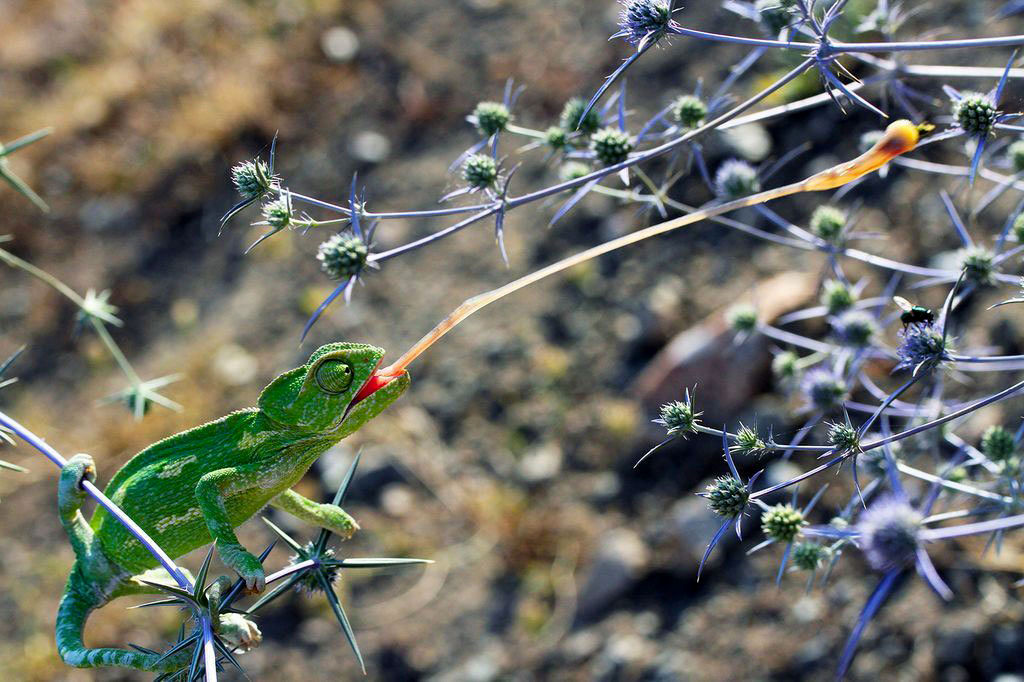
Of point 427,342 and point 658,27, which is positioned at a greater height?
point 658,27

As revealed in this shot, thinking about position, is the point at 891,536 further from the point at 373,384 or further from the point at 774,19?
the point at 774,19

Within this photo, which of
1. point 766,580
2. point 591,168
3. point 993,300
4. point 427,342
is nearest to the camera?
point 427,342

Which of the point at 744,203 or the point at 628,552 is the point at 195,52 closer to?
the point at 628,552

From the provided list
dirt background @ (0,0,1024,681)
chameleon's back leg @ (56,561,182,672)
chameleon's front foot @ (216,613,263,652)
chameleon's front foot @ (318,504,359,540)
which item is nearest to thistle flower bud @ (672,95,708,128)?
chameleon's front foot @ (318,504,359,540)

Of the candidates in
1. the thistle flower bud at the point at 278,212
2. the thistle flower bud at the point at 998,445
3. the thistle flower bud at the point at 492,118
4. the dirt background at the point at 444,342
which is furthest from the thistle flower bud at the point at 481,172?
the dirt background at the point at 444,342

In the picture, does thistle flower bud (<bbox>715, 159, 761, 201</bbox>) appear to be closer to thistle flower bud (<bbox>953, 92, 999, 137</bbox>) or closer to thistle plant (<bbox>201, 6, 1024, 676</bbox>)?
thistle plant (<bbox>201, 6, 1024, 676</bbox>)

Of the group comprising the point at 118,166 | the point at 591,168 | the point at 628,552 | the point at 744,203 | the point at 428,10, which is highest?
the point at 744,203

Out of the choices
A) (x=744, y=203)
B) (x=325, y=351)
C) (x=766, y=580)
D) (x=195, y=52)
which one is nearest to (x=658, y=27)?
(x=744, y=203)

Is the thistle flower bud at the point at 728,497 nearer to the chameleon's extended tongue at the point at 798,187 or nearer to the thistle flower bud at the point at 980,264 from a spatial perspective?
the chameleon's extended tongue at the point at 798,187
